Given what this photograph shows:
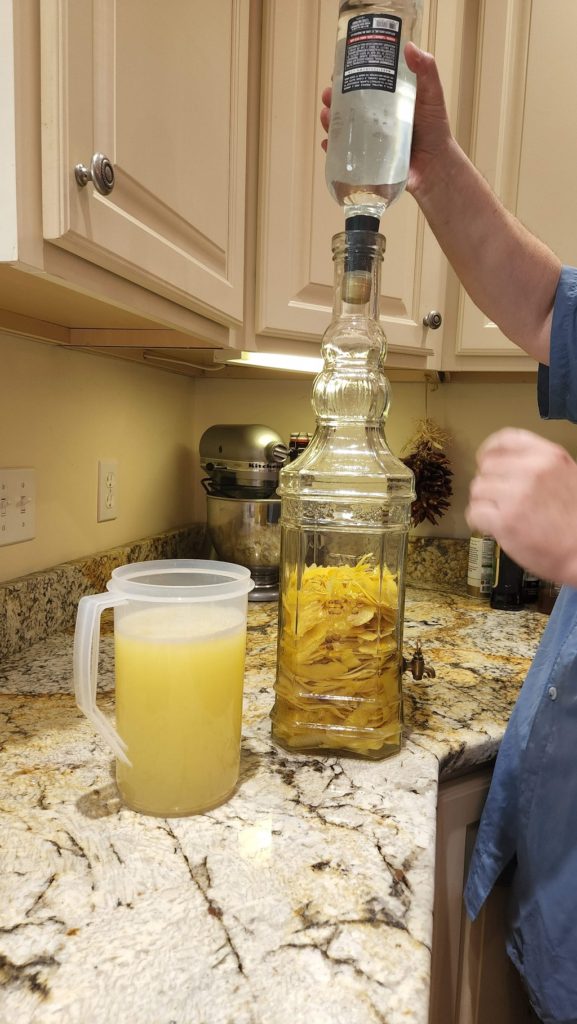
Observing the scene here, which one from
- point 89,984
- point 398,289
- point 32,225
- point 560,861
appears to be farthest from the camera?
point 398,289

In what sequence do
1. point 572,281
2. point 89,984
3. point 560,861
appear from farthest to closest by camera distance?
point 572,281
point 560,861
point 89,984

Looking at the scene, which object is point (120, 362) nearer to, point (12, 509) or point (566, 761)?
point (12, 509)

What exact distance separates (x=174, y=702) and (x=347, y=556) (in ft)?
0.75

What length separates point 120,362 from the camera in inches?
46.3

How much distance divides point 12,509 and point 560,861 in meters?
0.83

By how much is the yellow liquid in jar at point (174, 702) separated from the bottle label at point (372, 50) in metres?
0.47

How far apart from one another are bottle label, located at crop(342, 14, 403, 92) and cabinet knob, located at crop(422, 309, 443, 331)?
690 millimetres

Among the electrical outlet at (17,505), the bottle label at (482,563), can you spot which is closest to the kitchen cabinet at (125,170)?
the electrical outlet at (17,505)

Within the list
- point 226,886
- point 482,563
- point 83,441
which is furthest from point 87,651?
point 482,563

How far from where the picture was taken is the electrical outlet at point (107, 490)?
1.13m

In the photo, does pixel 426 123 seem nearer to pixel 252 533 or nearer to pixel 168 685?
pixel 168 685

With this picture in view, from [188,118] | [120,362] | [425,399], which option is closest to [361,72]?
[188,118]

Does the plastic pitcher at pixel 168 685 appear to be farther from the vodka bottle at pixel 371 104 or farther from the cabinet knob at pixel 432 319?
the cabinet knob at pixel 432 319

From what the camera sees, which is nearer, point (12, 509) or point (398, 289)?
point (12, 509)
